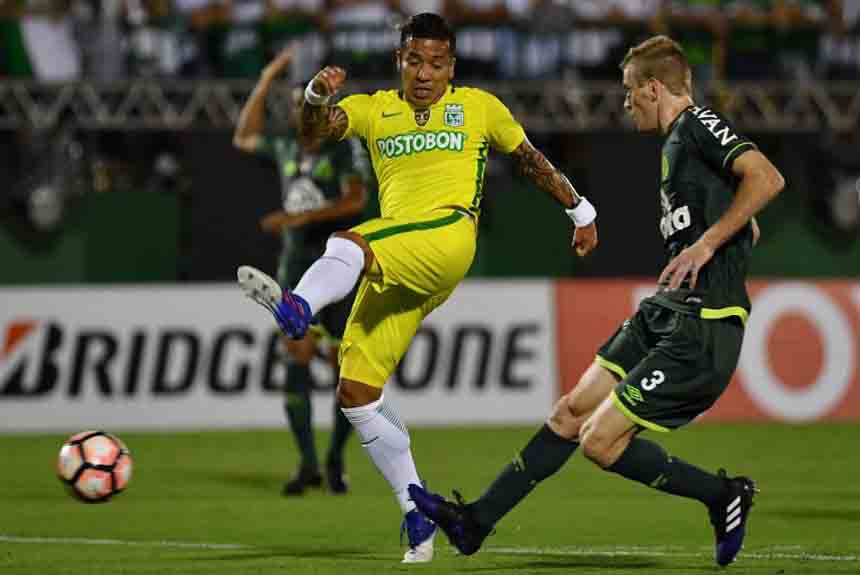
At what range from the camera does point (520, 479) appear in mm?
8172

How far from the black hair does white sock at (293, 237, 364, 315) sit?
1.00 meters

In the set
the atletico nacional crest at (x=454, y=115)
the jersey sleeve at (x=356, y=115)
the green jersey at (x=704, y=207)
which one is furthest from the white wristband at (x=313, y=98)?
the green jersey at (x=704, y=207)

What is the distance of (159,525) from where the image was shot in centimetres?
1015

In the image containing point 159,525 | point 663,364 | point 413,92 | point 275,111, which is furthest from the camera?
point 275,111

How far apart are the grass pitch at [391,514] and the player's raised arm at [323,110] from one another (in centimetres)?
189

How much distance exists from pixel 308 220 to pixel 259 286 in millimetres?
4302

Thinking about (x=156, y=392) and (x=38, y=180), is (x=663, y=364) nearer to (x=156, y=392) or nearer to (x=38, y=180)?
(x=156, y=392)

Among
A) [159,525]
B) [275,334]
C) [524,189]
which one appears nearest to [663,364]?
[159,525]

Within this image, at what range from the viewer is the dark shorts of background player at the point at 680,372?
776 cm

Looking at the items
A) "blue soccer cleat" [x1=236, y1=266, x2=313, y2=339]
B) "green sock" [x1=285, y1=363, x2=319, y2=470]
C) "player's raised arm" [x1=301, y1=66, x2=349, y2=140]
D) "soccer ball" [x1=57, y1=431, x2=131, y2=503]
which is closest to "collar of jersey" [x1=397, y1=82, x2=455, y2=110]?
"player's raised arm" [x1=301, y1=66, x2=349, y2=140]

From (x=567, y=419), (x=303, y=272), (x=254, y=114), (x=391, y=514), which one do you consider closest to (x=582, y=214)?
(x=567, y=419)

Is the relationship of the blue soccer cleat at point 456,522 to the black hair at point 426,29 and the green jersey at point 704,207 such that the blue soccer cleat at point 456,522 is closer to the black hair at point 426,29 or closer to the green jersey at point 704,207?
the green jersey at point 704,207

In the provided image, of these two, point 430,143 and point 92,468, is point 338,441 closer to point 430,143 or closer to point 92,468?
point 92,468

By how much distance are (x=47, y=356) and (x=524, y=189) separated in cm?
494
